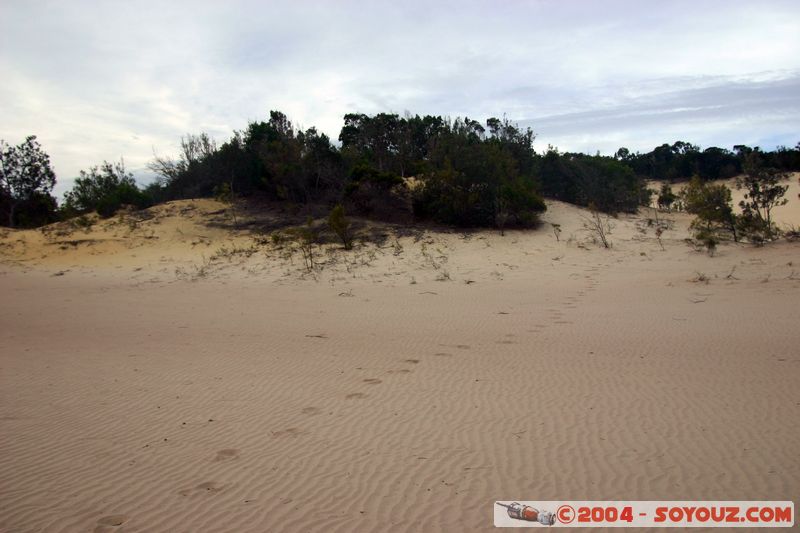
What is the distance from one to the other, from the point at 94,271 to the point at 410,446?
722 inches

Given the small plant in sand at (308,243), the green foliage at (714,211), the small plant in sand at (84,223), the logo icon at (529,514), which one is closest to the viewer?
the logo icon at (529,514)

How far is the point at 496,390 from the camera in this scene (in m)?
5.91

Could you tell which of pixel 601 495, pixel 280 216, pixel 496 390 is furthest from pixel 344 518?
pixel 280 216

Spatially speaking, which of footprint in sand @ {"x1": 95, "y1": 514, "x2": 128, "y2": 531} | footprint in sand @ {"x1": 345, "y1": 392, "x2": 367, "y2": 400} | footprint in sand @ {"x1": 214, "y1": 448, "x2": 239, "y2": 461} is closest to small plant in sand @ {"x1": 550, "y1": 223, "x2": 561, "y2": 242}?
footprint in sand @ {"x1": 345, "y1": 392, "x2": 367, "y2": 400}

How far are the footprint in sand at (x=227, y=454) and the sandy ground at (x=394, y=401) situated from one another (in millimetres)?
72

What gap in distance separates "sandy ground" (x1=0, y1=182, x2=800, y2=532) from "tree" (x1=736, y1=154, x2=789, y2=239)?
2.75m

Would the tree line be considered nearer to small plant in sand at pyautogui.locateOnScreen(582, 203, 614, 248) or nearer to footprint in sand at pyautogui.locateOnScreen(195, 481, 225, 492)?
small plant in sand at pyautogui.locateOnScreen(582, 203, 614, 248)

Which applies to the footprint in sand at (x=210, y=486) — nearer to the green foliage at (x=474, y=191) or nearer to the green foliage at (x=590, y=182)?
the green foliage at (x=474, y=191)

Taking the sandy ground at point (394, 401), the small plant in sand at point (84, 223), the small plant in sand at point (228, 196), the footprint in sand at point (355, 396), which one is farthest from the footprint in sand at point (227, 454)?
the small plant in sand at point (84, 223)

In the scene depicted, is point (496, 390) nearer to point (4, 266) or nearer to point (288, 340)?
point (288, 340)

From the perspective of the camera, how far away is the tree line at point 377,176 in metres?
21.4

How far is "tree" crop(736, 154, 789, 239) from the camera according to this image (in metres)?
16.5

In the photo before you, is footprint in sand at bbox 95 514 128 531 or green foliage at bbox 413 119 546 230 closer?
footprint in sand at bbox 95 514 128 531

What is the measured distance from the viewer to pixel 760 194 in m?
17.1
